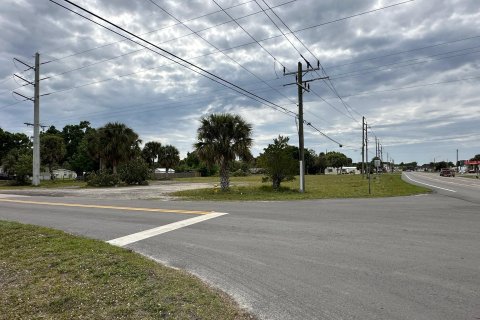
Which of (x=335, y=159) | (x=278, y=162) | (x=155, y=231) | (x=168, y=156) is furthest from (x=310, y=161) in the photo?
(x=155, y=231)

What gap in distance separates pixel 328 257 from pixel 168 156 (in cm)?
7357

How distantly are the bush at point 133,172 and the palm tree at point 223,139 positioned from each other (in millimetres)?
16982

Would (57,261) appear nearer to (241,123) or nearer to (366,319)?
(366,319)

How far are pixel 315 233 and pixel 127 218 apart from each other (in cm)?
654

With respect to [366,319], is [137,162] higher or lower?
higher

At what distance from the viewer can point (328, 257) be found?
6.84 meters

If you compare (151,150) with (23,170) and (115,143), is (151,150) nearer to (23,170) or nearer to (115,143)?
(23,170)

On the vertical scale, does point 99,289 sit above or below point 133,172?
below

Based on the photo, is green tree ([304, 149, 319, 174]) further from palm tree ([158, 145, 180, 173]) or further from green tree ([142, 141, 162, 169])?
green tree ([142, 141, 162, 169])

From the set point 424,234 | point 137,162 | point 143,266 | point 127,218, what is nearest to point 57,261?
point 143,266

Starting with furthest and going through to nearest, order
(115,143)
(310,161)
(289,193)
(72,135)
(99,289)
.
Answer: (310,161) < (72,135) < (115,143) < (289,193) < (99,289)

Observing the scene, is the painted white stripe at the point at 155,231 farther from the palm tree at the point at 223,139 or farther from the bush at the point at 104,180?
the bush at the point at 104,180

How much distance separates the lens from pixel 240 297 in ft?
16.0

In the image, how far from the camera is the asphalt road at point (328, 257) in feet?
14.9
